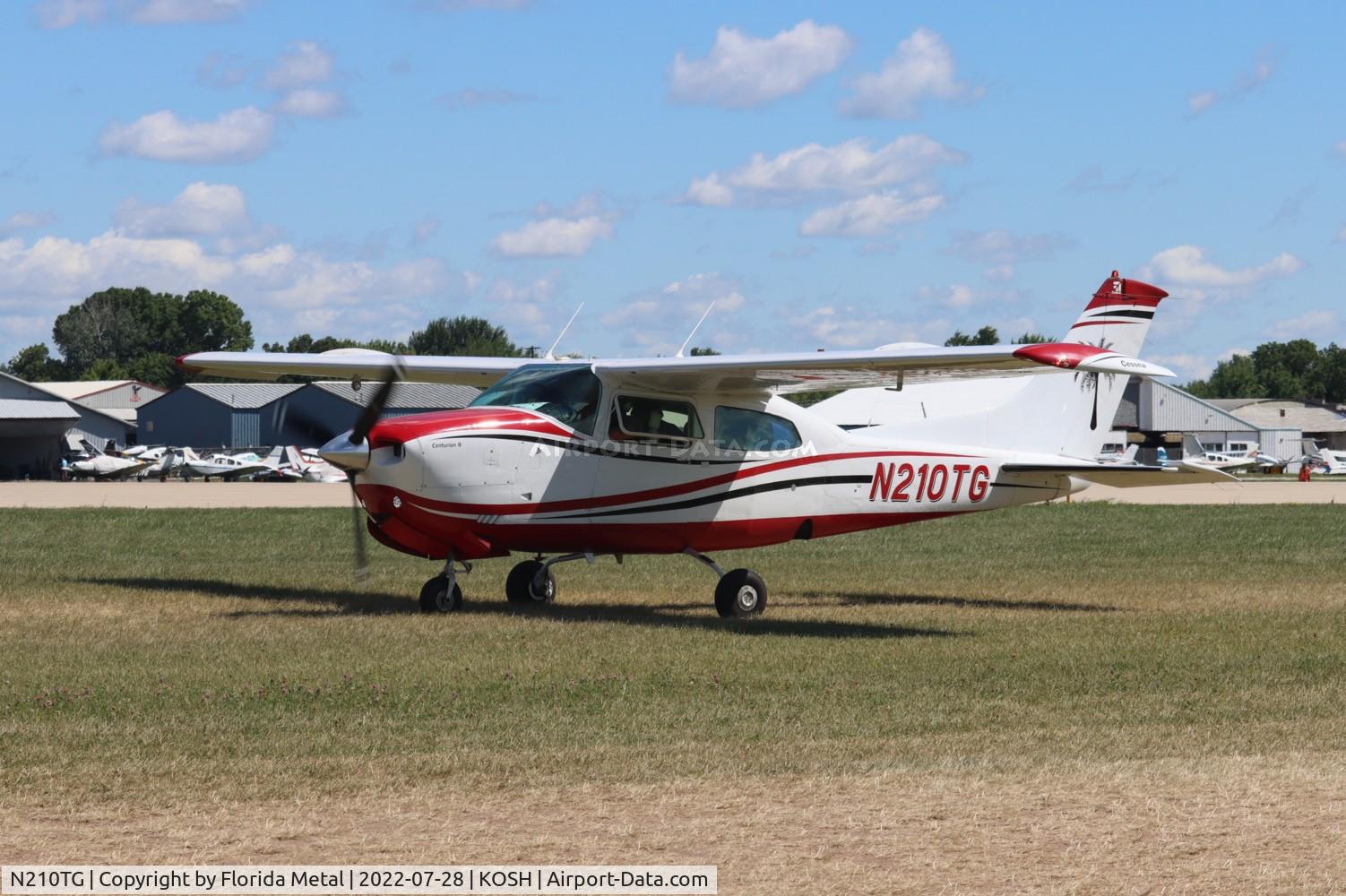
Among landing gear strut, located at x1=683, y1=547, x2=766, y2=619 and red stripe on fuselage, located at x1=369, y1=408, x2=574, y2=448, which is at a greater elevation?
red stripe on fuselage, located at x1=369, y1=408, x2=574, y2=448

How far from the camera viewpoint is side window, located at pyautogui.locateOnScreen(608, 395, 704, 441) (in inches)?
632

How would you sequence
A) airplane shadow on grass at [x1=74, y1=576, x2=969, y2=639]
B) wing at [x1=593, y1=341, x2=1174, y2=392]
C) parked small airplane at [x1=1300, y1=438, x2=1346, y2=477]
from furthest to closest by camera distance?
parked small airplane at [x1=1300, y1=438, x2=1346, y2=477]
airplane shadow on grass at [x1=74, y1=576, x2=969, y2=639]
wing at [x1=593, y1=341, x2=1174, y2=392]

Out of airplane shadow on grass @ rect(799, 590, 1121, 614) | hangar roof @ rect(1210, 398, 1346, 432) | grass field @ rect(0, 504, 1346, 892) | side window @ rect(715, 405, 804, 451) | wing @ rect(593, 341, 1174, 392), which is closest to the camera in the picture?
grass field @ rect(0, 504, 1346, 892)

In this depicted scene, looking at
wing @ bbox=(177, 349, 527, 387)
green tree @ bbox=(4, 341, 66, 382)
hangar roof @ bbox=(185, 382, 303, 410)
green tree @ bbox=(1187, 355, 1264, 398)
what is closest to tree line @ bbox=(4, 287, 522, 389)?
green tree @ bbox=(4, 341, 66, 382)

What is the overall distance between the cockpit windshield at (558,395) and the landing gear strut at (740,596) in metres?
2.16

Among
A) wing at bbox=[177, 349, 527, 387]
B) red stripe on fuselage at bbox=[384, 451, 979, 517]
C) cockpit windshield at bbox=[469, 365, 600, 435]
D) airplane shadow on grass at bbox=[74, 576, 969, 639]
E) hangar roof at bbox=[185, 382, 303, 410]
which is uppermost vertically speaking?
hangar roof at bbox=[185, 382, 303, 410]

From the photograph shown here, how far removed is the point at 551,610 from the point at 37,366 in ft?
510

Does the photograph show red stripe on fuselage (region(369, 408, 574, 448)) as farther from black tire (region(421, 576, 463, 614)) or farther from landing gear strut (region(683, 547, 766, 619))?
landing gear strut (region(683, 547, 766, 619))

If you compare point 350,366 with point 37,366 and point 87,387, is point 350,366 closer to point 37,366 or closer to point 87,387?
point 87,387

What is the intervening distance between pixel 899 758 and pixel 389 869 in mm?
3459

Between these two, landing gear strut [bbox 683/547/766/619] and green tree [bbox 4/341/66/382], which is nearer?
landing gear strut [bbox 683/547/766/619]

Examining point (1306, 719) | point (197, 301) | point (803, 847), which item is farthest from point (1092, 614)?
point (197, 301)

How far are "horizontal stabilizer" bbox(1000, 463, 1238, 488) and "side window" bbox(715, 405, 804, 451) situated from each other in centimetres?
253

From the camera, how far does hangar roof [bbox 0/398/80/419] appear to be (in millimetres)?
75000
